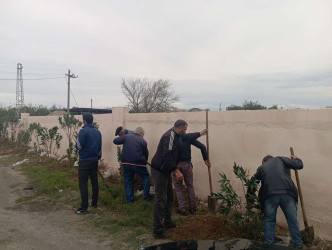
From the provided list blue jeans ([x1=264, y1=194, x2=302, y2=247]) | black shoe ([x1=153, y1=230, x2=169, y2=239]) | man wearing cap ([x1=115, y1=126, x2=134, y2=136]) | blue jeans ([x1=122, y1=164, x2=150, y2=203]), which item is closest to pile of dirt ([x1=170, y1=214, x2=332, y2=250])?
black shoe ([x1=153, y1=230, x2=169, y2=239])

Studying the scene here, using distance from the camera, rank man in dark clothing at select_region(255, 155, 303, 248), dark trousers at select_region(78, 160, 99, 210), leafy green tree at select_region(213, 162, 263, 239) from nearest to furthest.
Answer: man in dark clothing at select_region(255, 155, 303, 248)
leafy green tree at select_region(213, 162, 263, 239)
dark trousers at select_region(78, 160, 99, 210)

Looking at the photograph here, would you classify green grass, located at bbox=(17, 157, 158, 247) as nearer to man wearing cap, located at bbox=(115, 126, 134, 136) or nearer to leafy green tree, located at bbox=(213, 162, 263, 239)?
man wearing cap, located at bbox=(115, 126, 134, 136)

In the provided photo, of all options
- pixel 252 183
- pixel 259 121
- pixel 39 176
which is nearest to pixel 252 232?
pixel 252 183

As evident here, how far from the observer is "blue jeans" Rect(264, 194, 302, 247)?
417cm

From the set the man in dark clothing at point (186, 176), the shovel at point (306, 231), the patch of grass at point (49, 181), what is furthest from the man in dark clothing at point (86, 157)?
the shovel at point (306, 231)

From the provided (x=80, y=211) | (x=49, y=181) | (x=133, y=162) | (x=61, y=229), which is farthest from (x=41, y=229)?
(x=49, y=181)

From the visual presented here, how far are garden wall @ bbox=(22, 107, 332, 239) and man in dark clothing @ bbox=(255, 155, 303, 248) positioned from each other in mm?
635

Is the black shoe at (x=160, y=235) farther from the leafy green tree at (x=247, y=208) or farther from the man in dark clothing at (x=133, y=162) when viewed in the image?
the man in dark clothing at (x=133, y=162)

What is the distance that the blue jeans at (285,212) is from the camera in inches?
164

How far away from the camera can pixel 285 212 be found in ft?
13.9

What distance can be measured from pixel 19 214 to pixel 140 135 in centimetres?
293

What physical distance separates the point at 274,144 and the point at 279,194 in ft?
4.27

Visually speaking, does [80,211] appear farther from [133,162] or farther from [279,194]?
[279,194]

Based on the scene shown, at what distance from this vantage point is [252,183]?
4.37 metres
